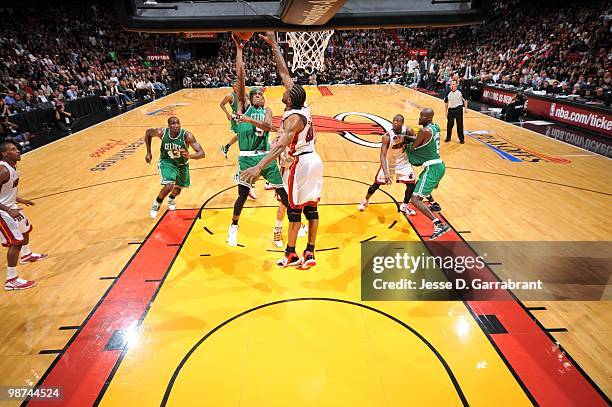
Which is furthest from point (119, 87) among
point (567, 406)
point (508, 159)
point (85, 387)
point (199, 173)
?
point (567, 406)

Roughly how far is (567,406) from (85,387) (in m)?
3.60

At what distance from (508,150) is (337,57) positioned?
19.9 meters

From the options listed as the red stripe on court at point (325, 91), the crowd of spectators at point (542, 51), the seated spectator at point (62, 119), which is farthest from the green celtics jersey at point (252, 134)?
the red stripe on court at point (325, 91)

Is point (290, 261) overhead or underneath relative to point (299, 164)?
underneath

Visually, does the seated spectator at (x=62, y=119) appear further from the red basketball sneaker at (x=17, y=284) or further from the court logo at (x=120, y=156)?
the red basketball sneaker at (x=17, y=284)

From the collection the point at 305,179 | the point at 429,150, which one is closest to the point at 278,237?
the point at 305,179

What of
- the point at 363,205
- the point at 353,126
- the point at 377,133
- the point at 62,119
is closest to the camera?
the point at 363,205

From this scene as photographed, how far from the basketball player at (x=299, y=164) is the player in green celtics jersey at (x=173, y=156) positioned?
6.68ft

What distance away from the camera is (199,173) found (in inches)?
327

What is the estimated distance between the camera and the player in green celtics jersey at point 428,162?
17.0 ft

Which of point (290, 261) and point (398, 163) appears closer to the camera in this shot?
point (290, 261)

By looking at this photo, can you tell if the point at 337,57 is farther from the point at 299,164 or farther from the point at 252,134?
the point at 299,164

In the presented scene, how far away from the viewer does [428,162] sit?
5.35 meters

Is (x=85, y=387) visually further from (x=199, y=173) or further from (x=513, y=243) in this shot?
(x=199, y=173)
